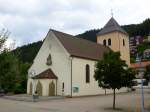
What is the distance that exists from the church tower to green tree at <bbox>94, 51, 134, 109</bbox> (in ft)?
109

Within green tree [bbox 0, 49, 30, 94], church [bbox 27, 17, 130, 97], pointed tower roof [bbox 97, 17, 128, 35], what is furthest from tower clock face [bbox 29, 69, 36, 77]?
green tree [bbox 0, 49, 30, 94]

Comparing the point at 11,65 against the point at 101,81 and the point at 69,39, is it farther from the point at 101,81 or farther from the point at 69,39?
the point at 69,39

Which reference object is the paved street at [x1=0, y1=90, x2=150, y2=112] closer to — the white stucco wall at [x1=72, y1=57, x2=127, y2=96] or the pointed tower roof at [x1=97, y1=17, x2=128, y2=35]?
the white stucco wall at [x1=72, y1=57, x2=127, y2=96]

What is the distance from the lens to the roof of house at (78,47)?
41778 millimetres

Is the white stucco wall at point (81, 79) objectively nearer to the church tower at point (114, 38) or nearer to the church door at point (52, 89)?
the church door at point (52, 89)

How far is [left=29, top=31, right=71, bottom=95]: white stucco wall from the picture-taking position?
40094 millimetres

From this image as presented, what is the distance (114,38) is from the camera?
5772 cm

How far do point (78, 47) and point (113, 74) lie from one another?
21.4 metres

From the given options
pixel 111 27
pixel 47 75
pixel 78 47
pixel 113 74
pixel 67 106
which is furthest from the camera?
pixel 111 27

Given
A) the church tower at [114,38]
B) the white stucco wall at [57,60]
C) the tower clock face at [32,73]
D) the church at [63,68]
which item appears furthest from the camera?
the church tower at [114,38]

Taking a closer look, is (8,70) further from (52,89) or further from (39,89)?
(39,89)

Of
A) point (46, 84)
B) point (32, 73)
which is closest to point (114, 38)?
point (32, 73)

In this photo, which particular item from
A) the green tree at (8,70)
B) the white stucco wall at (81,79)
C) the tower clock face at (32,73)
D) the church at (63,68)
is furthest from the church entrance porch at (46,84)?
the green tree at (8,70)

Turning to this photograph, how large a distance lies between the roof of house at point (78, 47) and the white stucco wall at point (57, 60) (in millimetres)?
958
